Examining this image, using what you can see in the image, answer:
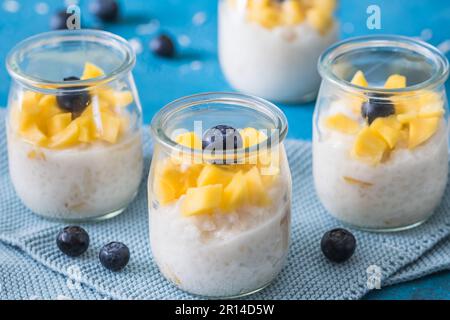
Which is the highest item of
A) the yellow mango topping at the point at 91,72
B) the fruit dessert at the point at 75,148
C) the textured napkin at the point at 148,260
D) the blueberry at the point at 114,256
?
the yellow mango topping at the point at 91,72

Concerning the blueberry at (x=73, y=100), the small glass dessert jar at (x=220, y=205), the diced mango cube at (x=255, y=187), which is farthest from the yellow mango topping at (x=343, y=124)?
the blueberry at (x=73, y=100)

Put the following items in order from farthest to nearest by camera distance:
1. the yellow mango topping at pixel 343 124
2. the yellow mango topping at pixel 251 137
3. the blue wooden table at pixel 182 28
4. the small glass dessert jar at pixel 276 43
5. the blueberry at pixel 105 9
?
the blueberry at pixel 105 9
the blue wooden table at pixel 182 28
the small glass dessert jar at pixel 276 43
the yellow mango topping at pixel 343 124
the yellow mango topping at pixel 251 137

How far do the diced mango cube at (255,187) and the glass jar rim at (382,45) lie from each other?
40 centimetres

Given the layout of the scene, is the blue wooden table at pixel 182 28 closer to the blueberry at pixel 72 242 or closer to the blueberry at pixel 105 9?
the blueberry at pixel 105 9

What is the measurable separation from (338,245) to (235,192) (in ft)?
1.18

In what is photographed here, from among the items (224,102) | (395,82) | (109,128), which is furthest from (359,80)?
(109,128)

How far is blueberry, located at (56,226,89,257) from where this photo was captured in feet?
6.78

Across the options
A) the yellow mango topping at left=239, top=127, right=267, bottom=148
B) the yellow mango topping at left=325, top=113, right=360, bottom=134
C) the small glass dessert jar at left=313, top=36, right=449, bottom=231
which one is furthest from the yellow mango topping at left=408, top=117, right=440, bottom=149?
the yellow mango topping at left=239, top=127, right=267, bottom=148

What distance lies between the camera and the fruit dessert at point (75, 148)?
2.11 meters

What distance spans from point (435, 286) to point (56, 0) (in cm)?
193

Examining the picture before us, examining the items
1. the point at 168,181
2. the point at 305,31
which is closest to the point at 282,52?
the point at 305,31

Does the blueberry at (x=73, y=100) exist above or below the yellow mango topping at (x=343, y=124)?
above

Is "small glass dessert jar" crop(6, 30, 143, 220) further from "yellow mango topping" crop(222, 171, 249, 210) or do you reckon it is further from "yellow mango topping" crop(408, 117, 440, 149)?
"yellow mango topping" crop(408, 117, 440, 149)

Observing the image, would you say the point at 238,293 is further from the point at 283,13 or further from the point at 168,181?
the point at 283,13
